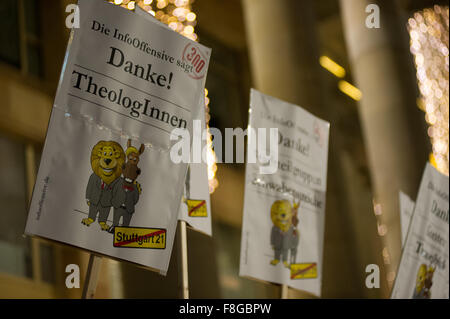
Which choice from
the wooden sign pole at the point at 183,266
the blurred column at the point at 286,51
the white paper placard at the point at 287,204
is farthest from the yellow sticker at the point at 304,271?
the blurred column at the point at 286,51

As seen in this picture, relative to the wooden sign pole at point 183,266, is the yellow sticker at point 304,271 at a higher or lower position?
higher

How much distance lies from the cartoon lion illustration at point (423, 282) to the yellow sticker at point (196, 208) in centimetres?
228

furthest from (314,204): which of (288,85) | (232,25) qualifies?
(232,25)

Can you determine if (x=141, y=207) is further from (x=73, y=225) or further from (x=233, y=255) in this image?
(x=233, y=255)

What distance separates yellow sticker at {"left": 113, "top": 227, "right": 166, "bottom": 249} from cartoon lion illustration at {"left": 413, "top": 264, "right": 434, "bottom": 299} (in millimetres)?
2999

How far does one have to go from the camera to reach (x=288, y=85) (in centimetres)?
941

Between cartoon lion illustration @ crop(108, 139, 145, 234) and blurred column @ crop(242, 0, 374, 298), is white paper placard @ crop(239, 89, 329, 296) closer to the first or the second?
cartoon lion illustration @ crop(108, 139, 145, 234)

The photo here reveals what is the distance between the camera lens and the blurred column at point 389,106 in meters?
10.2

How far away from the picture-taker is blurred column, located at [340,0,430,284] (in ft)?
33.3

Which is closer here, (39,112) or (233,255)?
(39,112)

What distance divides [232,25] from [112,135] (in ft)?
37.2

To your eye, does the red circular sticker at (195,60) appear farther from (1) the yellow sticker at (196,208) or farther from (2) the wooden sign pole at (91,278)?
(2) the wooden sign pole at (91,278)

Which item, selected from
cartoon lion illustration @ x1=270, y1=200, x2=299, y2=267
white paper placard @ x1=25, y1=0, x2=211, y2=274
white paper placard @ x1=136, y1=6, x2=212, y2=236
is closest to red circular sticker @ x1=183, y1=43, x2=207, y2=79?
white paper placard @ x1=25, y1=0, x2=211, y2=274

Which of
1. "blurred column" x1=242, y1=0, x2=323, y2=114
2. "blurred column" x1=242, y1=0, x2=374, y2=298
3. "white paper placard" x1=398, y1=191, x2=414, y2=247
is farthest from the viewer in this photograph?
"blurred column" x1=242, y1=0, x2=323, y2=114
